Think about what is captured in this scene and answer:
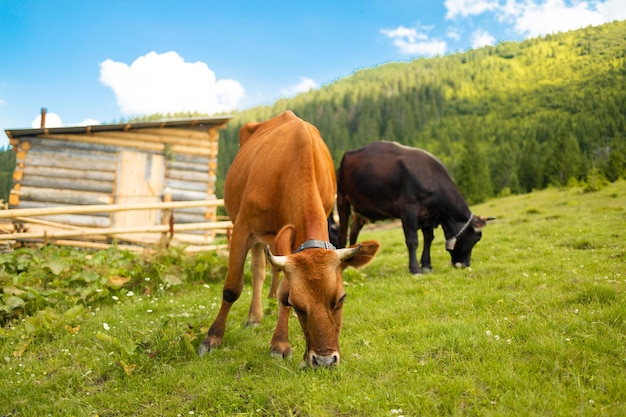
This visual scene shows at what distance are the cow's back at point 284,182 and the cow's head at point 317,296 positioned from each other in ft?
1.92

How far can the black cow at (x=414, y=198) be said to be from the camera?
884 cm

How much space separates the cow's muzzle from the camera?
3.49 meters

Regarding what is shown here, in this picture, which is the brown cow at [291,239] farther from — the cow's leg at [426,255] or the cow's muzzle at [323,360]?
the cow's leg at [426,255]

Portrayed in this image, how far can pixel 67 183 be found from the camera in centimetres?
1530

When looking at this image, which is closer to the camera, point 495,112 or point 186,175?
point 186,175

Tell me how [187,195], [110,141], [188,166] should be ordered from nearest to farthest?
1. [110,141]
2. [187,195]
3. [188,166]

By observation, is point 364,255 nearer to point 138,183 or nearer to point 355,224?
point 355,224

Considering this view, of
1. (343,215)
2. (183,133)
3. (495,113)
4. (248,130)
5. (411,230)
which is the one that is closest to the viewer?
(248,130)

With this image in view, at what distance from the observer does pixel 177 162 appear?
53.5ft

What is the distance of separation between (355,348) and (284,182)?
1.81 metres

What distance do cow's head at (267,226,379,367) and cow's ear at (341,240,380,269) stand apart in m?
0.27

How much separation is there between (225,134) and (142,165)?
11187cm

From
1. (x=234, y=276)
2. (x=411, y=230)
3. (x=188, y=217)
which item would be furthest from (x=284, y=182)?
(x=188, y=217)

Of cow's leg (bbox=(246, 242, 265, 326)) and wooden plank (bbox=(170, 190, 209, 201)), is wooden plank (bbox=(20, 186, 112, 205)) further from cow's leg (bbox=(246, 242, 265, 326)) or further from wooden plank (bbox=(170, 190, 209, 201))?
cow's leg (bbox=(246, 242, 265, 326))
